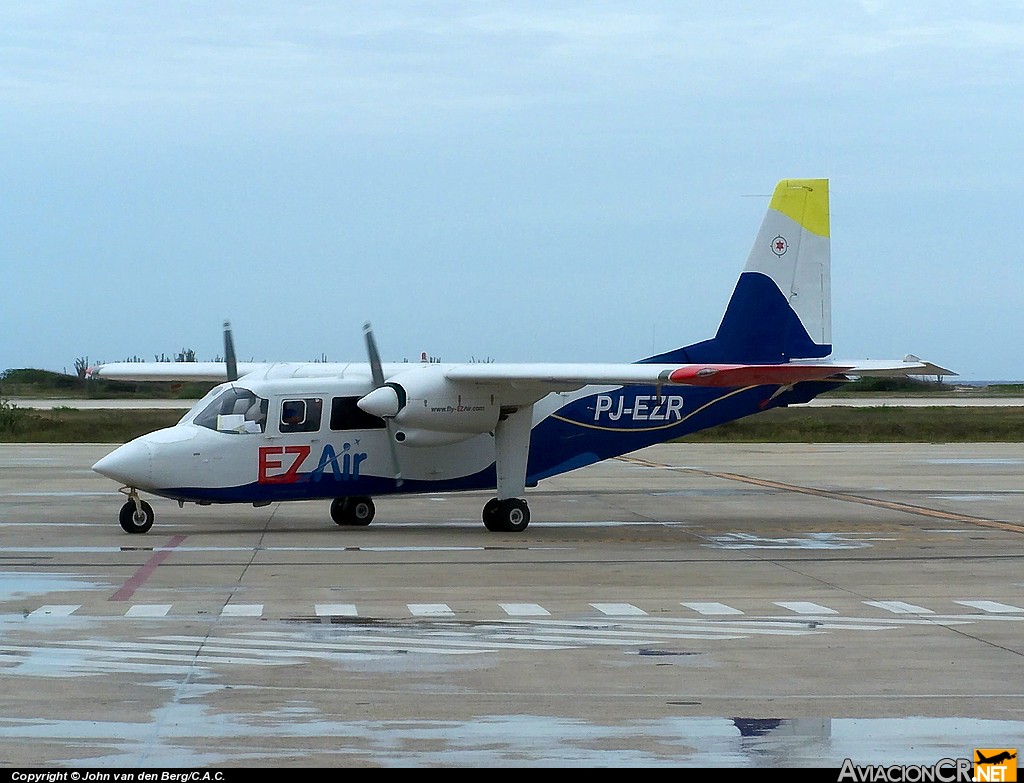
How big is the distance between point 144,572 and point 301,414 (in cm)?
534

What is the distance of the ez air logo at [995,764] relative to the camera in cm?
679

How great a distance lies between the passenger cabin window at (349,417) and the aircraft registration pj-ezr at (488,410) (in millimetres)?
22

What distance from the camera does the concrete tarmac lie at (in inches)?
297

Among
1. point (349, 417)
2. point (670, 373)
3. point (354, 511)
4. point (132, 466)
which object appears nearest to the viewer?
point (670, 373)

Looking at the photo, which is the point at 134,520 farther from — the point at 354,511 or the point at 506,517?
the point at 506,517

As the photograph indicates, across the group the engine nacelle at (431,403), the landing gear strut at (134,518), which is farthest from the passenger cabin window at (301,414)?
the landing gear strut at (134,518)

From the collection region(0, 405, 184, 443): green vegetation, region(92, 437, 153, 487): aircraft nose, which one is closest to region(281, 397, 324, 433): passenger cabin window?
region(92, 437, 153, 487): aircraft nose

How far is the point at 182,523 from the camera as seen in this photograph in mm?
21859

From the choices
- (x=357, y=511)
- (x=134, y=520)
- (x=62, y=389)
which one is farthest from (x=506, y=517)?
(x=62, y=389)

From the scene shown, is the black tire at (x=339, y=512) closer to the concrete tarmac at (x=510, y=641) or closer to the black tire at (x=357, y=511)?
the black tire at (x=357, y=511)

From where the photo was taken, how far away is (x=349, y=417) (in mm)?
20688

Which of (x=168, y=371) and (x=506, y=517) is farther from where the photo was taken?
(x=168, y=371)

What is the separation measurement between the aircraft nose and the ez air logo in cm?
1432

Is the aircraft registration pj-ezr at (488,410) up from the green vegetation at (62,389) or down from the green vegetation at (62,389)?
up
